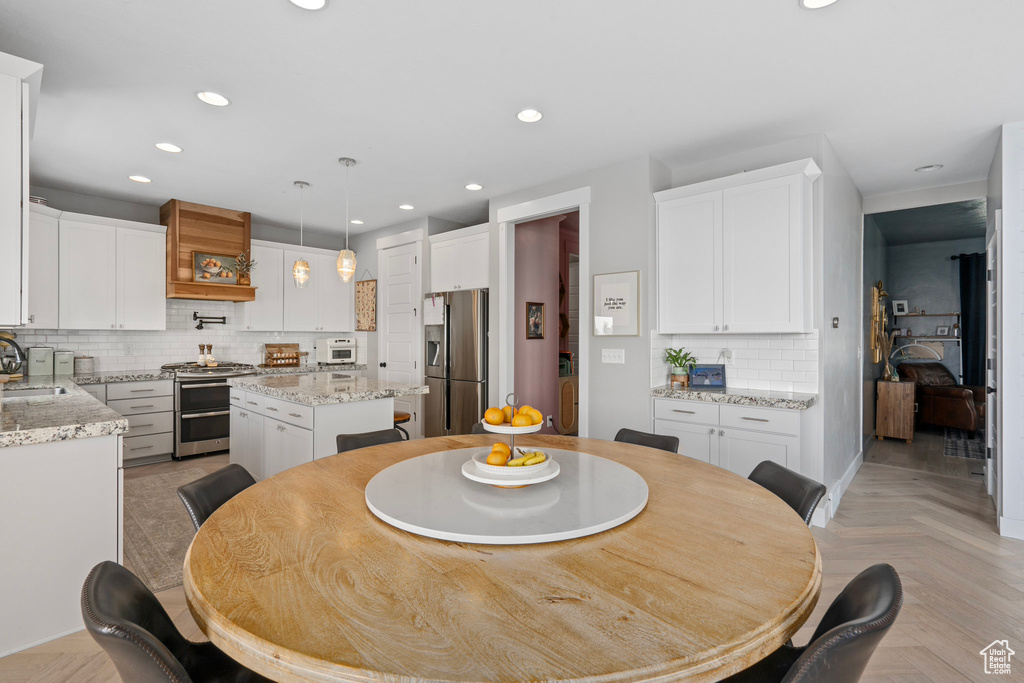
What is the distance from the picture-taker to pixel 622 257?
12.5ft

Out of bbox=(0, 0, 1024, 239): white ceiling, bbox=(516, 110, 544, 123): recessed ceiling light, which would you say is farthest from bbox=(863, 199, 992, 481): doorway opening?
bbox=(516, 110, 544, 123): recessed ceiling light

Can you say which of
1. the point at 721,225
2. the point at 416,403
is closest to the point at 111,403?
the point at 416,403

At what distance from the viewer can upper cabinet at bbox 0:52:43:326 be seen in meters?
1.98

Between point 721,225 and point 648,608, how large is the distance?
3122mm

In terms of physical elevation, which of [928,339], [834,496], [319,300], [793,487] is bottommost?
[834,496]

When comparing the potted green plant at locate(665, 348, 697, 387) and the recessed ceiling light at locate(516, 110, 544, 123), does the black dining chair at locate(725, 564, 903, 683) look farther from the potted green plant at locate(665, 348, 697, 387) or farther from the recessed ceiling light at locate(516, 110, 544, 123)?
the potted green plant at locate(665, 348, 697, 387)

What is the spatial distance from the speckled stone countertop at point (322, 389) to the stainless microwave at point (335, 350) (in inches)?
86.6

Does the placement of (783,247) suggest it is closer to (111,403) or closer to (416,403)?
(416,403)

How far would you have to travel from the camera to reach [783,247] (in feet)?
10.5

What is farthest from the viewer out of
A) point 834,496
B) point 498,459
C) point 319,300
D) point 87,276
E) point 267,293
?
point 319,300

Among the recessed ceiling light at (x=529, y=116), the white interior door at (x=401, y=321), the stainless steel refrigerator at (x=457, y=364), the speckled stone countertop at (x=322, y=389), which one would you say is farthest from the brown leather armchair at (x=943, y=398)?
the speckled stone countertop at (x=322, y=389)

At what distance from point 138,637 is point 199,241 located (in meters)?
5.15

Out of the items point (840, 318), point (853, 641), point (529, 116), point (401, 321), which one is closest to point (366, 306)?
point (401, 321)

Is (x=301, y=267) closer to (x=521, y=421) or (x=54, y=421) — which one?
(x=54, y=421)
